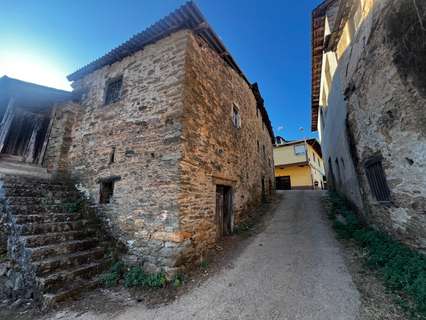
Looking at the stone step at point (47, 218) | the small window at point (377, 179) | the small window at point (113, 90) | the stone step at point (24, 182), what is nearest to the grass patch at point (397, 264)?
the small window at point (377, 179)

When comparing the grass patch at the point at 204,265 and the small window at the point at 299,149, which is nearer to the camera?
the grass patch at the point at 204,265

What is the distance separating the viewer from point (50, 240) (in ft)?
14.5

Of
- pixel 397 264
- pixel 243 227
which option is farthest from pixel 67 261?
pixel 397 264

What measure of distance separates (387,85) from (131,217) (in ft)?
21.1

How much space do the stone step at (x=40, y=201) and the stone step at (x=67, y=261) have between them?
192cm

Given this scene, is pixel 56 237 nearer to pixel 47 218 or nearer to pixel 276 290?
pixel 47 218

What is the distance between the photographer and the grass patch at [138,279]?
410 cm

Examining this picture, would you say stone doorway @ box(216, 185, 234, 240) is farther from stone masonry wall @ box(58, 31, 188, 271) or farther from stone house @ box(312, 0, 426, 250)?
stone house @ box(312, 0, 426, 250)

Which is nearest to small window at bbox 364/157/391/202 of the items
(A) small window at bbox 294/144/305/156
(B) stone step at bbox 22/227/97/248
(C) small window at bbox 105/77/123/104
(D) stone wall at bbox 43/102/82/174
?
(B) stone step at bbox 22/227/97/248

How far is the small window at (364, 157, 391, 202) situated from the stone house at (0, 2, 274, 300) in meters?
3.90

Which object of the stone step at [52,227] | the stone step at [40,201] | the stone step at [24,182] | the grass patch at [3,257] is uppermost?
the stone step at [24,182]

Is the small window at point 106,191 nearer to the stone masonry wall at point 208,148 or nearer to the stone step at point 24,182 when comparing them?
the stone step at point 24,182

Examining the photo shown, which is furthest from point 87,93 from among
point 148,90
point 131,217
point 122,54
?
point 131,217

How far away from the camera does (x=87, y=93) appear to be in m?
7.54
